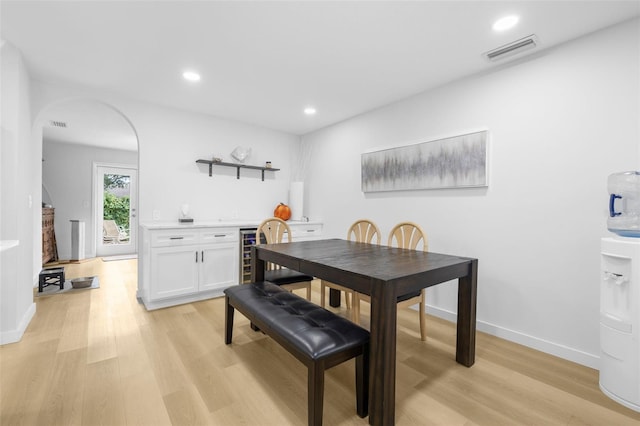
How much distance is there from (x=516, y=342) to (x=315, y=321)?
1.85m

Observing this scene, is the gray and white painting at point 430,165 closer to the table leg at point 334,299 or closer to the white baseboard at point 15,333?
the table leg at point 334,299

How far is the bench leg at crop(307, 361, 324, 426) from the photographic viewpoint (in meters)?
1.33

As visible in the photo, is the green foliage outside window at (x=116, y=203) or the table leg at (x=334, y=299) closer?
the table leg at (x=334, y=299)

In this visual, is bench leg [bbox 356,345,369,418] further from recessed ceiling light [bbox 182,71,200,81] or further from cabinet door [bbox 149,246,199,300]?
recessed ceiling light [bbox 182,71,200,81]

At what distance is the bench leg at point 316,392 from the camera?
1326mm

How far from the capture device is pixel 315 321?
1.63m

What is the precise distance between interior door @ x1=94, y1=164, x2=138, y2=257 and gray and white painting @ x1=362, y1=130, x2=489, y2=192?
536 cm

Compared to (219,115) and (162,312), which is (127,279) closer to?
(162,312)

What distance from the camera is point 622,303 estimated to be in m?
1.66

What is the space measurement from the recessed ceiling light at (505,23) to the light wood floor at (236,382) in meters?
2.33

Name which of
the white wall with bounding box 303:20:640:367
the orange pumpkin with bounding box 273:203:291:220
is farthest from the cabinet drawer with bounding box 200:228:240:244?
the white wall with bounding box 303:20:640:367

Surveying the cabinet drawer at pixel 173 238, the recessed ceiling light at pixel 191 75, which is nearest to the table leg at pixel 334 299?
the cabinet drawer at pixel 173 238

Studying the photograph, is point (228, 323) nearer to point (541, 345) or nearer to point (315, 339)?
point (315, 339)

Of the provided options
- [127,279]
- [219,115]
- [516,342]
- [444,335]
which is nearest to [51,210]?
[127,279]
